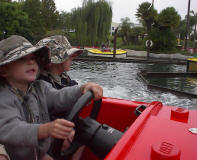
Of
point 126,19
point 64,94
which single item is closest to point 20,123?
point 64,94

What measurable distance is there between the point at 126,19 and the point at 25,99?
39495mm

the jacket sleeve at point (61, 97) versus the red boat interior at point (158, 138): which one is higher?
the jacket sleeve at point (61, 97)

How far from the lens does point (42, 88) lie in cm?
145

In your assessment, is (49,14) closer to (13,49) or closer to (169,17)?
(169,17)

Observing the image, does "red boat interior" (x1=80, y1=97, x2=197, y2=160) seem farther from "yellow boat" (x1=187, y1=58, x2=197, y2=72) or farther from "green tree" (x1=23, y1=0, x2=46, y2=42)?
"green tree" (x1=23, y1=0, x2=46, y2=42)

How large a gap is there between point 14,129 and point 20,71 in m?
0.32

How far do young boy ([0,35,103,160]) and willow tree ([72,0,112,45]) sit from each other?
21335 mm

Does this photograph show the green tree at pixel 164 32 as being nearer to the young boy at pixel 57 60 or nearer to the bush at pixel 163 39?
the bush at pixel 163 39

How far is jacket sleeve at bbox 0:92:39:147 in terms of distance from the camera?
39.9 inches

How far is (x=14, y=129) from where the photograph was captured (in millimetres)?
1032

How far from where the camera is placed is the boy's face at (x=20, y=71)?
1176 mm

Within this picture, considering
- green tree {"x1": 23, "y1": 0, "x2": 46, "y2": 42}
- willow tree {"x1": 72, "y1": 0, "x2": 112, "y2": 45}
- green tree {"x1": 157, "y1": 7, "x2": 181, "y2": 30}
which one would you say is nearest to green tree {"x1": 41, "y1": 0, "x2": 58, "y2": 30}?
green tree {"x1": 23, "y1": 0, "x2": 46, "y2": 42}

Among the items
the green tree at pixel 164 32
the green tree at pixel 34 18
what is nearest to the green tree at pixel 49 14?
the green tree at pixel 34 18

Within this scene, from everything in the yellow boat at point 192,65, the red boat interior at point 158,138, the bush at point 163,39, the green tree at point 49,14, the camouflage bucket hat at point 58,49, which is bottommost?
the yellow boat at point 192,65
